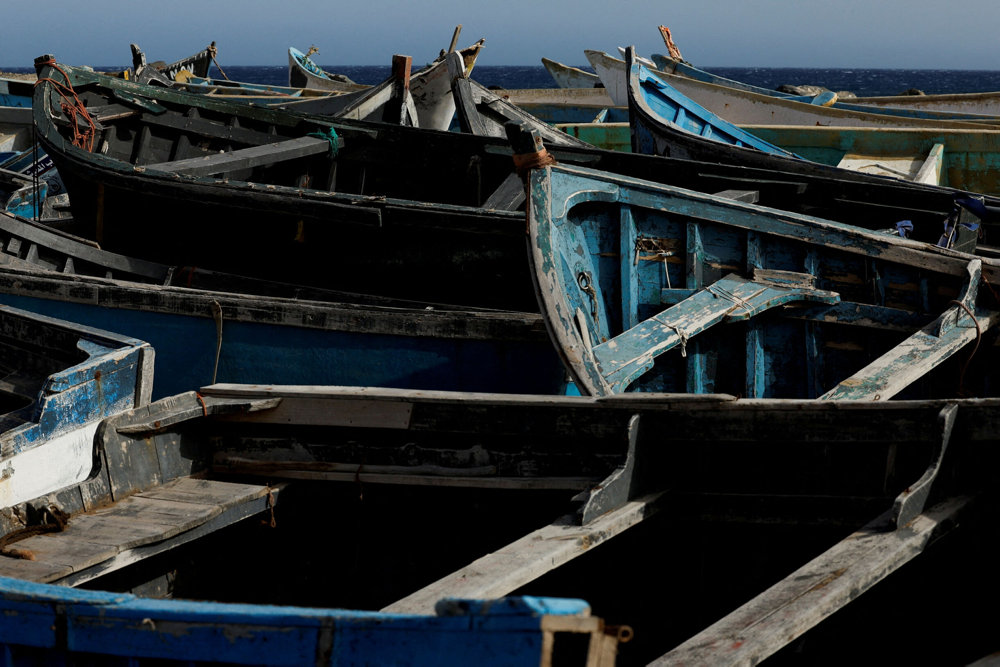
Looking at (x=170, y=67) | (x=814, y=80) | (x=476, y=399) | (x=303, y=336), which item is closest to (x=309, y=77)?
(x=170, y=67)

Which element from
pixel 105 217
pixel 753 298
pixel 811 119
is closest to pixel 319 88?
pixel 811 119

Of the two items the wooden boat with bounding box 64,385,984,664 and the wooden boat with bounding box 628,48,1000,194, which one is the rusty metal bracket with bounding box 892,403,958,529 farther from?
the wooden boat with bounding box 628,48,1000,194

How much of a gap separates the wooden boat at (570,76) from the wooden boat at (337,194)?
37.2 ft

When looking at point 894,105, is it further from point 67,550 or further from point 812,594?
point 67,550

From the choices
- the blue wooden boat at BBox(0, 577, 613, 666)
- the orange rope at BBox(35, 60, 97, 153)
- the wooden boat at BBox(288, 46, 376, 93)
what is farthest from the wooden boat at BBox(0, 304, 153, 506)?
the wooden boat at BBox(288, 46, 376, 93)

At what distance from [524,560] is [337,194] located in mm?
3996

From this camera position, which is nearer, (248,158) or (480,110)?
(248,158)

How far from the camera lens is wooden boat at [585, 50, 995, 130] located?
11.9 metres

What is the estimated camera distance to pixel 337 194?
6727mm

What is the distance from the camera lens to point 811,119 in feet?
41.0

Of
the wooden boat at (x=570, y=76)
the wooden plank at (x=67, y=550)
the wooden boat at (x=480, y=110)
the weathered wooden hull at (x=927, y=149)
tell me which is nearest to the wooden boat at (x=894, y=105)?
the weathered wooden hull at (x=927, y=149)

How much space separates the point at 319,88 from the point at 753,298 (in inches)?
634

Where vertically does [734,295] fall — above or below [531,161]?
below

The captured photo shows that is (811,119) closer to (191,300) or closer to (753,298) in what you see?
(753,298)
